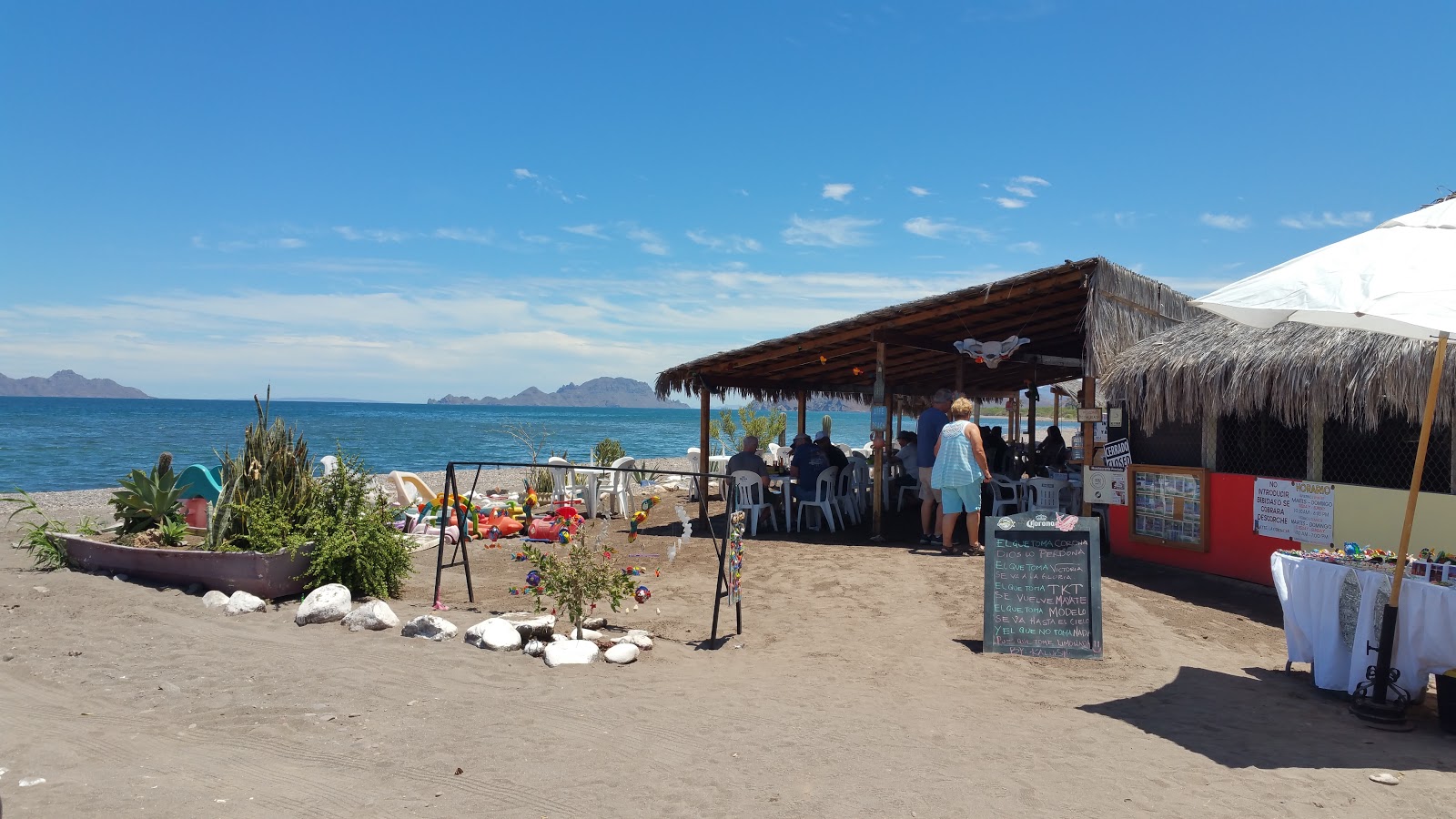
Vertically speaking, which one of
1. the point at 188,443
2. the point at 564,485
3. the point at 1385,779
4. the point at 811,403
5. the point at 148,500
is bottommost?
the point at 188,443

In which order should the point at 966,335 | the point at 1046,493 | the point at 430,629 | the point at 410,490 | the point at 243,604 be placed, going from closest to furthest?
the point at 430,629, the point at 243,604, the point at 1046,493, the point at 966,335, the point at 410,490

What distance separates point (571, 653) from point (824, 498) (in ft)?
18.9

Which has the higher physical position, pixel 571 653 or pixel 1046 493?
pixel 1046 493

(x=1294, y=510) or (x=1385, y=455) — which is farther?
(x=1294, y=510)

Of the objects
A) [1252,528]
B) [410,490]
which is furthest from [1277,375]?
[410,490]

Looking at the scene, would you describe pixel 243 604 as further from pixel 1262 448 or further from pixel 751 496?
pixel 1262 448

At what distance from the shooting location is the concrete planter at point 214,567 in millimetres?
6547

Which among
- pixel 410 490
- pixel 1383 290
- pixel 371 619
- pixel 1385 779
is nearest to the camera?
pixel 1385 779

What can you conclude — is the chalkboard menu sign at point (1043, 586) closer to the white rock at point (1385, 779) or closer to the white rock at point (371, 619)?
the white rock at point (1385, 779)

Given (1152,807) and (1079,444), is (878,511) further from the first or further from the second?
(1152,807)

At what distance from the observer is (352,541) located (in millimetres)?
6676

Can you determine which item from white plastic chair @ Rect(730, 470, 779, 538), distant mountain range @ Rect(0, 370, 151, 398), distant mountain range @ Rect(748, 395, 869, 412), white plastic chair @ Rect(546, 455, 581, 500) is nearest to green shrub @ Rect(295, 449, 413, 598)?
white plastic chair @ Rect(730, 470, 779, 538)

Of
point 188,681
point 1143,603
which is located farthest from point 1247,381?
point 188,681

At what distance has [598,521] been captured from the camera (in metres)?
11.8
